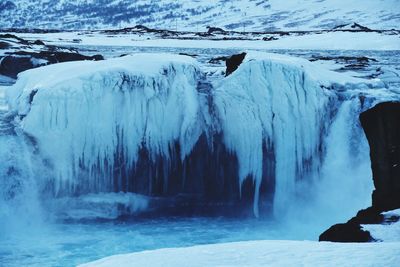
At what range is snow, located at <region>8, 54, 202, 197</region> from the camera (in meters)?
9.30

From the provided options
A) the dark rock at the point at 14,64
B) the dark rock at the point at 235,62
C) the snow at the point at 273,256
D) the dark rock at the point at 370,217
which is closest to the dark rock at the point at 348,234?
the dark rock at the point at 370,217

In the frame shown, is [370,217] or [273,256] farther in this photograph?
[370,217]

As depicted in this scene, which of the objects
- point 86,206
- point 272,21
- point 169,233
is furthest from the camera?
point 272,21

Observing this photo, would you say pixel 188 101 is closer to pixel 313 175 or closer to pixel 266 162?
pixel 266 162

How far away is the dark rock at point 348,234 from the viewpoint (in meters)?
5.55

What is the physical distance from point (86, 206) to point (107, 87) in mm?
2092

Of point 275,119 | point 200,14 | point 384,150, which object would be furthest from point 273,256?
point 200,14

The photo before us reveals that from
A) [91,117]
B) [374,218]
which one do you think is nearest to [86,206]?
[91,117]

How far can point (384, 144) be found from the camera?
26.7 feet

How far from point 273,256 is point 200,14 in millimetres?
131472

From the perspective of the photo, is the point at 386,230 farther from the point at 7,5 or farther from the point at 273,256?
the point at 7,5

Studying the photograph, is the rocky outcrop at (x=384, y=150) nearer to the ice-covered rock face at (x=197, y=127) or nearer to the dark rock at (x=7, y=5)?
the ice-covered rock face at (x=197, y=127)

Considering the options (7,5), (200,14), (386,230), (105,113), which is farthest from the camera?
(7,5)

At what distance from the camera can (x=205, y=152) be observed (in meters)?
10.1
